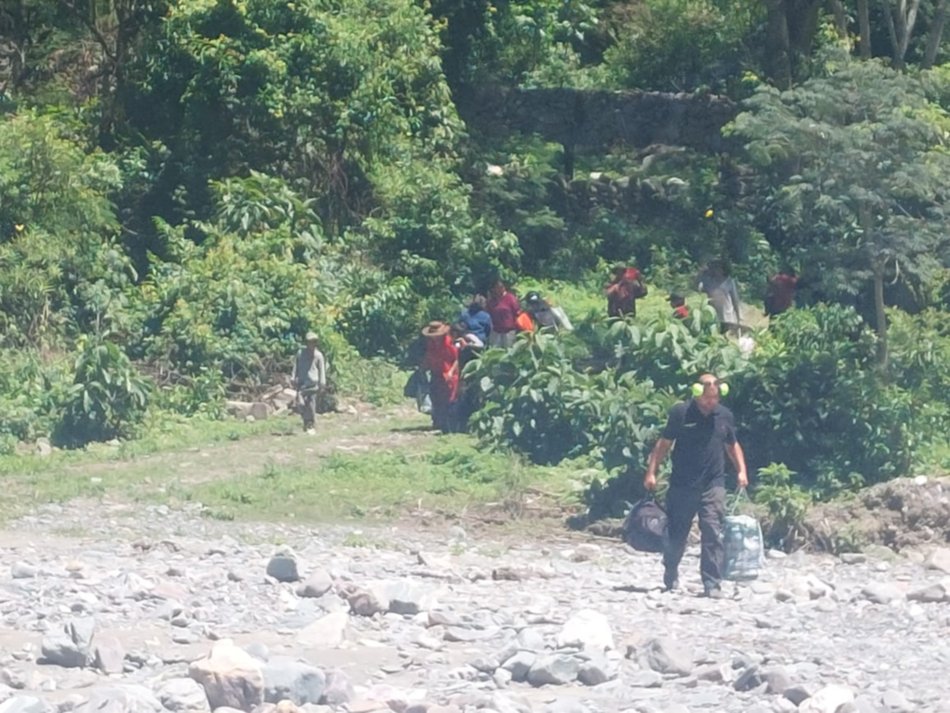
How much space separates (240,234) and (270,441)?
17.1 feet

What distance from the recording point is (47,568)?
1203 cm

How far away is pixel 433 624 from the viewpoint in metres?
10.6

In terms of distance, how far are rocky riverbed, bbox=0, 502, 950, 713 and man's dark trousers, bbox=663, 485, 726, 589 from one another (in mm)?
226

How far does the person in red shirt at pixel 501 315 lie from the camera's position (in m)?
18.6

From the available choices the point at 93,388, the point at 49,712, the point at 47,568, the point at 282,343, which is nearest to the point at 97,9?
the point at 282,343

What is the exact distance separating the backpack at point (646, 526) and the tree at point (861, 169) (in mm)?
3108

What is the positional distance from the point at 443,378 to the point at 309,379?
138 cm

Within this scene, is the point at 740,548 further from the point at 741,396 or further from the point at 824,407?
the point at 741,396

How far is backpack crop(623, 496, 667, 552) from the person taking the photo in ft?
42.4

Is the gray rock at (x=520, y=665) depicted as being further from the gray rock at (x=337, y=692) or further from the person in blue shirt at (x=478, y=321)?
the person in blue shirt at (x=478, y=321)

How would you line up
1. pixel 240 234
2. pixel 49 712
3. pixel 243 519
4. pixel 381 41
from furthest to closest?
1. pixel 381 41
2. pixel 240 234
3. pixel 243 519
4. pixel 49 712

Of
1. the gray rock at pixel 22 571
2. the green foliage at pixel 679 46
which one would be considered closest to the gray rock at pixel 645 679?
the gray rock at pixel 22 571

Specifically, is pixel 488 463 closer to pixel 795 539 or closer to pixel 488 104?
pixel 795 539

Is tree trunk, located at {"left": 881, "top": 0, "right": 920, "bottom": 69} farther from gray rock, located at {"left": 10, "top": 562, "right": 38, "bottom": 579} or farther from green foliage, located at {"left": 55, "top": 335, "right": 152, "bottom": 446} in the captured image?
gray rock, located at {"left": 10, "top": 562, "right": 38, "bottom": 579}
